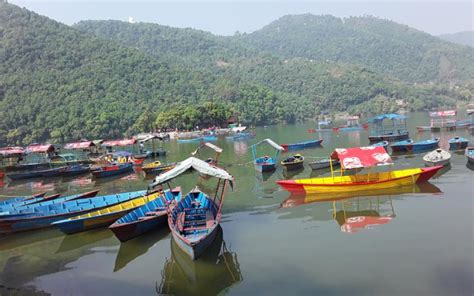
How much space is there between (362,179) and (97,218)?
49.9ft

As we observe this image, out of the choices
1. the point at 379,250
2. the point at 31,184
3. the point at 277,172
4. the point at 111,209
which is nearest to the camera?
the point at 379,250

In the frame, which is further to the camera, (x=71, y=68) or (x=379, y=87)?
(x=379, y=87)

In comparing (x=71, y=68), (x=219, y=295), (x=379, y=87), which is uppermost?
(x=71, y=68)

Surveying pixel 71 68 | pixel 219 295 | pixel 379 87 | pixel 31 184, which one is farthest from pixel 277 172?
pixel 379 87

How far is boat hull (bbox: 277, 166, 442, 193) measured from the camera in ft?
74.6

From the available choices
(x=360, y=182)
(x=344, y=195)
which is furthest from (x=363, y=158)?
(x=344, y=195)

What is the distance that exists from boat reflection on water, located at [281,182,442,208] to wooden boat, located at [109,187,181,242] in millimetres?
6914

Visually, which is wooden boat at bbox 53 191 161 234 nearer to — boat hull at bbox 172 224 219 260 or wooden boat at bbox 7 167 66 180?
boat hull at bbox 172 224 219 260

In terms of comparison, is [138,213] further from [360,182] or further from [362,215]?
[360,182]

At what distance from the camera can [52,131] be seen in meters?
102

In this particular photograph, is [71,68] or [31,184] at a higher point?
[71,68]

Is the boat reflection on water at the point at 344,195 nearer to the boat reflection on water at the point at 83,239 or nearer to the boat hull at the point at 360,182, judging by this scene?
the boat hull at the point at 360,182

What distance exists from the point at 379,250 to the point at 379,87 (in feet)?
580

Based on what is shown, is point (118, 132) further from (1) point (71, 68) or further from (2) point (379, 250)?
(2) point (379, 250)
